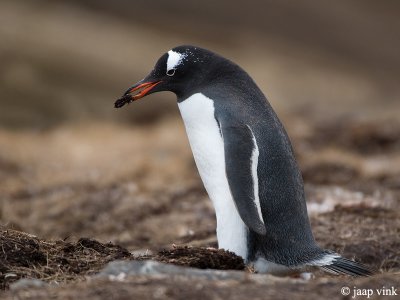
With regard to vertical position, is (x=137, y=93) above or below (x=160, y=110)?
below

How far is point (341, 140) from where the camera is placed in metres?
14.5

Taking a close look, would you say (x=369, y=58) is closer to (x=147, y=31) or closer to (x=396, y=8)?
(x=396, y=8)

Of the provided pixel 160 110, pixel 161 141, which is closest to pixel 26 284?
pixel 161 141

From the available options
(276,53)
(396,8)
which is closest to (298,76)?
(276,53)

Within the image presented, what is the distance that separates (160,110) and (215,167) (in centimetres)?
1233

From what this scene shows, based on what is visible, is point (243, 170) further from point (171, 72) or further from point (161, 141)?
point (161, 141)

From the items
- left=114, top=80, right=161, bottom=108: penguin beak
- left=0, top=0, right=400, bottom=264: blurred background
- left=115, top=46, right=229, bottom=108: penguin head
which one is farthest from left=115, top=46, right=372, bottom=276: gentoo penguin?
left=0, top=0, right=400, bottom=264: blurred background

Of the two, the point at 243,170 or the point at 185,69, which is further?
the point at 185,69

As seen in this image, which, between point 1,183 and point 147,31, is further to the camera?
point 147,31

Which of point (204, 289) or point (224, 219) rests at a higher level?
point (224, 219)

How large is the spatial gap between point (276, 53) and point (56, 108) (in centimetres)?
664

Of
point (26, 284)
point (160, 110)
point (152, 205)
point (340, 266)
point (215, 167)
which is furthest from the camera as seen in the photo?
point (160, 110)

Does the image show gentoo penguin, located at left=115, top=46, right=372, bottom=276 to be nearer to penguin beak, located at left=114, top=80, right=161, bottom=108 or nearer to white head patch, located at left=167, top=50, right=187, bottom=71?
white head patch, located at left=167, top=50, right=187, bottom=71

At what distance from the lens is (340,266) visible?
6066 mm
